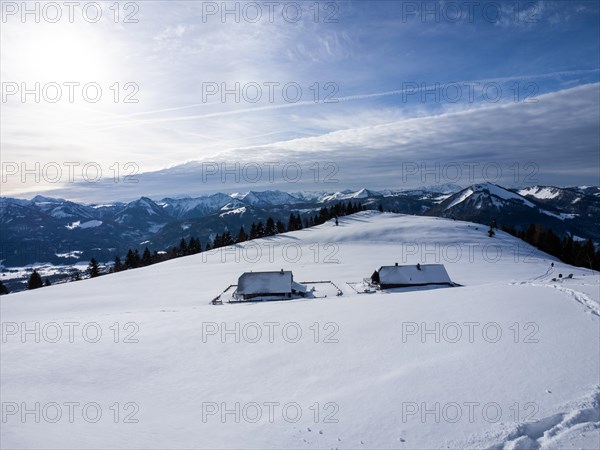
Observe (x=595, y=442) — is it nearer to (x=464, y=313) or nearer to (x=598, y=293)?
(x=464, y=313)

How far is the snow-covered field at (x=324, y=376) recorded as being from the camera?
8203 mm

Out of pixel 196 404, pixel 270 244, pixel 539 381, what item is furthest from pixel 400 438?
pixel 270 244

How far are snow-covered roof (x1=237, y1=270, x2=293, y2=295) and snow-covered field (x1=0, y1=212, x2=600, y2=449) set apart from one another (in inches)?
730

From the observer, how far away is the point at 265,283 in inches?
1666

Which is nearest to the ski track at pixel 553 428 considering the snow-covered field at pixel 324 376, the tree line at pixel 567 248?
the snow-covered field at pixel 324 376

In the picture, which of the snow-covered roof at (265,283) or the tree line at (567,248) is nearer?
the snow-covered roof at (265,283)

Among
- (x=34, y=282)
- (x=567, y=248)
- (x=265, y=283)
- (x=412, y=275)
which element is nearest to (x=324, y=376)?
(x=265, y=283)

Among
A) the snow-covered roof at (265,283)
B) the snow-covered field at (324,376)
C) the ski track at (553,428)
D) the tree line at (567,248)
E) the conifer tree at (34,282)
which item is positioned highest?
the ski track at (553,428)

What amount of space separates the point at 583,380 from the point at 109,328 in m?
21.9

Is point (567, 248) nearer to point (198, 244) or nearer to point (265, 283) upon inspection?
point (265, 283)

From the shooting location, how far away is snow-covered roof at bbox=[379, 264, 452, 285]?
44.4 metres

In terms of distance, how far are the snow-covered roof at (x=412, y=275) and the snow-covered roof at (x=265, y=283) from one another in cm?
1238

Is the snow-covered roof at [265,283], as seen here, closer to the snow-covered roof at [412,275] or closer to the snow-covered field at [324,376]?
the snow-covered roof at [412,275]

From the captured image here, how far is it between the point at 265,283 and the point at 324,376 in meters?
31.3
